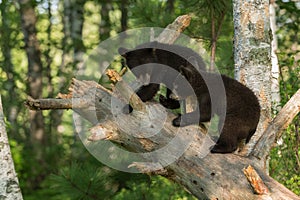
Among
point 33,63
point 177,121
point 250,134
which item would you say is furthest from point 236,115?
point 33,63

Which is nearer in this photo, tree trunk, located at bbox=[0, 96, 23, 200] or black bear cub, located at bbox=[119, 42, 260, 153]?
tree trunk, located at bbox=[0, 96, 23, 200]

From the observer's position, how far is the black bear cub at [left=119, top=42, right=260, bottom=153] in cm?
530

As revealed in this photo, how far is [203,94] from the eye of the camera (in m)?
5.62

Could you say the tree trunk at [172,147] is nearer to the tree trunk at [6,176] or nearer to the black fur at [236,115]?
the black fur at [236,115]

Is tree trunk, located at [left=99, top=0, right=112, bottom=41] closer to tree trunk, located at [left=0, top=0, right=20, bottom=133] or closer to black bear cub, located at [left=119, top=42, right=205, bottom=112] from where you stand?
tree trunk, located at [left=0, top=0, right=20, bottom=133]

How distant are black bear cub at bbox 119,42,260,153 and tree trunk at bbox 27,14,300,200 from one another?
0.19m

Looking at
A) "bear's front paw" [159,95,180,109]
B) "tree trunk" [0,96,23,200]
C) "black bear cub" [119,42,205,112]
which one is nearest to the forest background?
"black bear cub" [119,42,205,112]

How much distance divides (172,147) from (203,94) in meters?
1.00

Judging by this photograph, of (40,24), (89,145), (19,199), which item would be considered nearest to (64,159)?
(89,145)

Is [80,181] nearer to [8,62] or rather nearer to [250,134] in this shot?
[250,134]

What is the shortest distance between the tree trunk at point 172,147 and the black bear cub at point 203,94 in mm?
187

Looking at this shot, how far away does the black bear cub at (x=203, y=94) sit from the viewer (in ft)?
17.4

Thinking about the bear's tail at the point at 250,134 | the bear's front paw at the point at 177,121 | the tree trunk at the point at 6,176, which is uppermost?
the bear's front paw at the point at 177,121

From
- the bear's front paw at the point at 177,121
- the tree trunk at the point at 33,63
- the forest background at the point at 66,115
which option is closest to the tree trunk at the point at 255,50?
the bear's front paw at the point at 177,121
